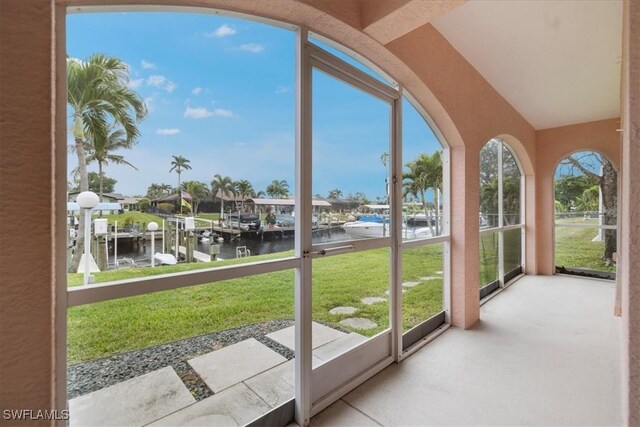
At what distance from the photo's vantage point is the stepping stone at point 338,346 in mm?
1993

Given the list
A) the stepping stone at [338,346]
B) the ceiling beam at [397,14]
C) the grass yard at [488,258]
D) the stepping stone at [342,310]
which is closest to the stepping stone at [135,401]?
the stepping stone at [338,346]

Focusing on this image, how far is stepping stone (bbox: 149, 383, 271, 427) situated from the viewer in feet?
4.89

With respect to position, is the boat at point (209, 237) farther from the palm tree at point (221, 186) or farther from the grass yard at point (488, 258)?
the grass yard at point (488, 258)

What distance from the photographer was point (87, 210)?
1232 mm

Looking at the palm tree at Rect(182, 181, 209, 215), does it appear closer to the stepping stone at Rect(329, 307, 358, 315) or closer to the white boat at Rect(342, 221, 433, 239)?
the white boat at Rect(342, 221, 433, 239)

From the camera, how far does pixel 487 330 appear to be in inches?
119

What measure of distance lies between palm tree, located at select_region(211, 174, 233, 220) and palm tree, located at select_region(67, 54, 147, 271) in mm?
409

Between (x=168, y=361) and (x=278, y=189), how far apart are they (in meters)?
1.12

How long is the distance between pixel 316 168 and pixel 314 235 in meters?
0.45

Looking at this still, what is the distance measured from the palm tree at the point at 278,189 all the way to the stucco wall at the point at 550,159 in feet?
18.1
